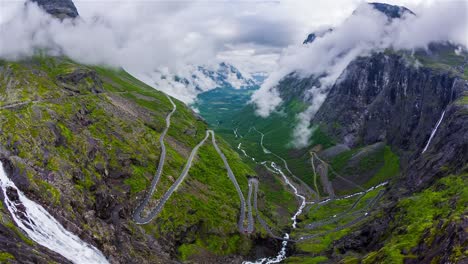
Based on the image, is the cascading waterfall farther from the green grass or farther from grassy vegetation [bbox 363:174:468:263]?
grassy vegetation [bbox 363:174:468:263]

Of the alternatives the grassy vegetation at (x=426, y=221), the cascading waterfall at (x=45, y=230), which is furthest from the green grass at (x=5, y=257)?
the grassy vegetation at (x=426, y=221)

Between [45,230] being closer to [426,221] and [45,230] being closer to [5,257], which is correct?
[5,257]

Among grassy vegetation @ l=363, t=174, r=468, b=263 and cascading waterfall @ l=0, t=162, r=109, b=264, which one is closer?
cascading waterfall @ l=0, t=162, r=109, b=264

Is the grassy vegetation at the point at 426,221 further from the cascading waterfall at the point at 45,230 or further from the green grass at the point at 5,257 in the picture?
the green grass at the point at 5,257

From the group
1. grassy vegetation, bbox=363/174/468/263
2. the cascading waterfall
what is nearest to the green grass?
the cascading waterfall

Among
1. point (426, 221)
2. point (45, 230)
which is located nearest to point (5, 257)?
point (45, 230)

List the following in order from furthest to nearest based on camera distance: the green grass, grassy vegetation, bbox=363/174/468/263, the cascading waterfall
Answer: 1. grassy vegetation, bbox=363/174/468/263
2. the cascading waterfall
3. the green grass

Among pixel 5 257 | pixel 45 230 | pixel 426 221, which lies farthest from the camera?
pixel 426 221

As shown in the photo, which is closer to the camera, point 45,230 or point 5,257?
point 5,257

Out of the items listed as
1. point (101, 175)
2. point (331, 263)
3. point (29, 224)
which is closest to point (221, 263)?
point (331, 263)
